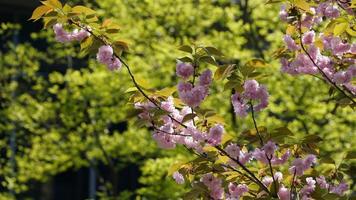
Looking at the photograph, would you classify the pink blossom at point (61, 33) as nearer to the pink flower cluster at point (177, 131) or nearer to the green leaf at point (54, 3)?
the green leaf at point (54, 3)

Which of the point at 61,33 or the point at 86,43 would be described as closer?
the point at 86,43

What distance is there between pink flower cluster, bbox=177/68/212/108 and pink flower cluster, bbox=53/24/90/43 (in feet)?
2.31

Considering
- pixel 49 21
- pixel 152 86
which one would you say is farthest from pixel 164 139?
pixel 152 86

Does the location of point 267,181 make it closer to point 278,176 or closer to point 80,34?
point 278,176

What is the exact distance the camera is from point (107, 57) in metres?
3.87

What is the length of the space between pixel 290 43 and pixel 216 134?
3.56 feet

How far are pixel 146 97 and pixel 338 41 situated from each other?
154 cm

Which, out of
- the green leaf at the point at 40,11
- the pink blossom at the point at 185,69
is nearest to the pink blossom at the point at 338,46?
the pink blossom at the point at 185,69

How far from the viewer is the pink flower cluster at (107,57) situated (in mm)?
3822

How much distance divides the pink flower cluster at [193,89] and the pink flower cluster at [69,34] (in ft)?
2.31

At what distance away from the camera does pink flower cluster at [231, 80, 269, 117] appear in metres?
3.65

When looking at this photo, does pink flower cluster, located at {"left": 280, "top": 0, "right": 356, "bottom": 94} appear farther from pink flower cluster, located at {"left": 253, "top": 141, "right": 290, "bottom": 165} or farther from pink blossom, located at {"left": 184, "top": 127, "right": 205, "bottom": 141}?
pink blossom, located at {"left": 184, "top": 127, "right": 205, "bottom": 141}

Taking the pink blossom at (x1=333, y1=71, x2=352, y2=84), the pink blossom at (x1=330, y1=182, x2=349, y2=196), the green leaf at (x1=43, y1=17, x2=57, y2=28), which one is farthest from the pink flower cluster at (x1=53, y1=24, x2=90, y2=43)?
the pink blossom at (x1=330, y1=182, x2=349, y2=196)

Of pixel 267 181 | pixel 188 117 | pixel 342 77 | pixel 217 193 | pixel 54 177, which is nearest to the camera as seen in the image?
pixel 188 117
